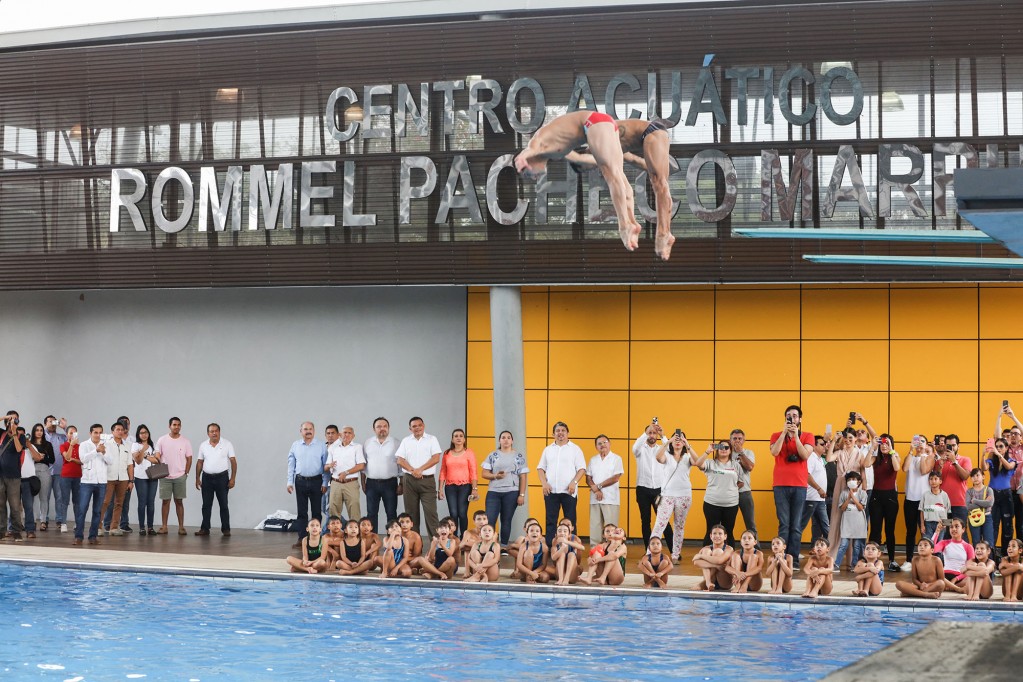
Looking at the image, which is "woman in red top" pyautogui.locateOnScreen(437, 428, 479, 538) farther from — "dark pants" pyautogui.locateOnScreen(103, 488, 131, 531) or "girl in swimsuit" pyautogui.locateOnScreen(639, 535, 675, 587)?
"dark pants" pyautogui.locateOnScreen(103, 488, 131, 531)

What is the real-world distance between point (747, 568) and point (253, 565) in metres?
5.62

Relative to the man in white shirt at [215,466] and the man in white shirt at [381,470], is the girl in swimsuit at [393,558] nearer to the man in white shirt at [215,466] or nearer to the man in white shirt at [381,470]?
the man in white shirt at [381,470]

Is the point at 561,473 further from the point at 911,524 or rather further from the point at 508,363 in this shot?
the point at 911,524

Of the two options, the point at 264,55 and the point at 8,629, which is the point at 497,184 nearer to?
the point at 264,55

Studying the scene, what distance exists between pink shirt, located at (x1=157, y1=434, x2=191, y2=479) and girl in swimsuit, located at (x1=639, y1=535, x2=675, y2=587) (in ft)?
25.3

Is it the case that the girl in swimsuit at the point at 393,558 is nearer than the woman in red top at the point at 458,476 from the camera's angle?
Yes

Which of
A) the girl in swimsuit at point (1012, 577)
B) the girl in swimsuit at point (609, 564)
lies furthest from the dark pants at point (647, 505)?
the girl in swimsuit at point (1012, 577)

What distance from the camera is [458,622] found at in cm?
1214

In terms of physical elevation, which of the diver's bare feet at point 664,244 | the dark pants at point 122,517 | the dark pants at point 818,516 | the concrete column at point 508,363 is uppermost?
the diver's bare feet at point 664,244

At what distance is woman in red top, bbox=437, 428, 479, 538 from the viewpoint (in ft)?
53.1

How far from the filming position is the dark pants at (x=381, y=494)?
16625 millimetres

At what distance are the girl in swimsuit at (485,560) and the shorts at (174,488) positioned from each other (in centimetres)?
593

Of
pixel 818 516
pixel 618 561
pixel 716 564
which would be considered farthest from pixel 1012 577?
pixel 618 561

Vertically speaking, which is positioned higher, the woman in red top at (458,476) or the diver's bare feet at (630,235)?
the diver's bare feet at (630,235)
